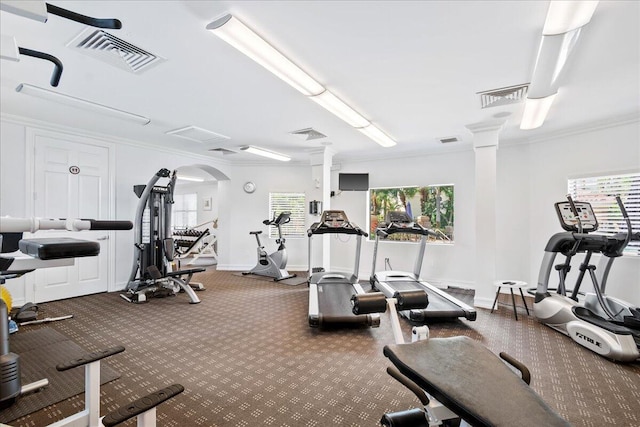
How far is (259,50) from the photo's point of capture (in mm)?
2363

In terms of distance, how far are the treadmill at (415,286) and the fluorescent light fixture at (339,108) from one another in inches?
70.7

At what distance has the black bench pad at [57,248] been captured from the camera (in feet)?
4.91

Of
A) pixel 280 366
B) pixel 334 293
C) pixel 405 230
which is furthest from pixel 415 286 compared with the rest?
pixel 280 366

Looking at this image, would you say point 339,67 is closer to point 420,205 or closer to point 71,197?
point 420,205

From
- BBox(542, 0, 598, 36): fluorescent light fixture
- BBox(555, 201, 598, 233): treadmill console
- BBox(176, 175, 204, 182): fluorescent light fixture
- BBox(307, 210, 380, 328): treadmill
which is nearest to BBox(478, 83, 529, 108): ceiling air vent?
BBox(542, 0, 598, 36): fluorescent light fixture

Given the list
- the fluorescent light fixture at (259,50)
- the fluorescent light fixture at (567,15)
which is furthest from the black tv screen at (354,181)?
the fluorescent light fixture at (567,15)

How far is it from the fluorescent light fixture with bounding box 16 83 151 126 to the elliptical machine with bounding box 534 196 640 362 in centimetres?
575

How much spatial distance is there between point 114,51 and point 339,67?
→ 6.32 ft

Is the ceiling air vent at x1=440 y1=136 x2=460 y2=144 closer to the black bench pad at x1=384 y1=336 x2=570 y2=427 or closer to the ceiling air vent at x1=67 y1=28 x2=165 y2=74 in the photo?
the black bench pad at x1=384 y1=336 x2=570 y2=427

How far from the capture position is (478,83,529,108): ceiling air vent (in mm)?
3184

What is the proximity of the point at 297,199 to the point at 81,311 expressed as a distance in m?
4.80

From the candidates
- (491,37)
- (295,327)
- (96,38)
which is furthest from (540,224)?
(96,38)

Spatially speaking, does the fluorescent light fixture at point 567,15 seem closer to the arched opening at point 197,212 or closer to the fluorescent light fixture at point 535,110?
the fluorescent light fixture at point 535,110

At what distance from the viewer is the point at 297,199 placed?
304 inches
